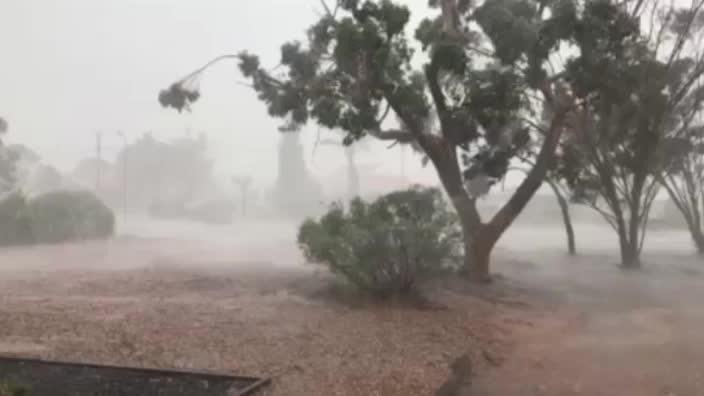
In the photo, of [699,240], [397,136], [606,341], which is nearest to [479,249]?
[397,136]

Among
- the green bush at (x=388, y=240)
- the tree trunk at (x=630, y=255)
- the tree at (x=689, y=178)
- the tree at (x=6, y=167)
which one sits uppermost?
the tree at (x=6, y=167)

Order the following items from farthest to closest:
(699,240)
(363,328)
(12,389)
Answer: (699,240) → (363,328) → (12,389)

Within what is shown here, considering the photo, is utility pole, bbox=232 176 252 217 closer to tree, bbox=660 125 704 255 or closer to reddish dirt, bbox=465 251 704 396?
tree, bbox=660 125 704 255

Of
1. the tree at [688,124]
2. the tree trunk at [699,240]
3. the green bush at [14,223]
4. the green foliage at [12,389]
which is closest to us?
the green foliage at [12,389]

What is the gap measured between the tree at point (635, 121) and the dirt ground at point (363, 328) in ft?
7.10

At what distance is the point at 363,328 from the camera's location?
27.7 ft

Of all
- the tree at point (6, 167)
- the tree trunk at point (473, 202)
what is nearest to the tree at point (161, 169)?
the tree at point (6, 167)

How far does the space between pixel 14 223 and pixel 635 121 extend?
59.6 feet

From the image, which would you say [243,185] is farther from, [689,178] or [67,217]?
[689,178]

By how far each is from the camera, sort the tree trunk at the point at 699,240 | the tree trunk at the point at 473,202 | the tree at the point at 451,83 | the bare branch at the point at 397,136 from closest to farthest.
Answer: the tree at the point at 451,83
the tree trunk at the point at 473,202
the bare branch at the point at 397,136
the tree trunk at the point at 699,240

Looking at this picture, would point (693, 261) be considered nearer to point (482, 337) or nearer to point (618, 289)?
point (618, 289)

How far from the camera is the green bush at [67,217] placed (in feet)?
77.0

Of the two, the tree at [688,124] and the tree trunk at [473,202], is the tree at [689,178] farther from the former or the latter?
the tree trunk at [473,202]

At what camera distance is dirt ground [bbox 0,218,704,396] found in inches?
263
